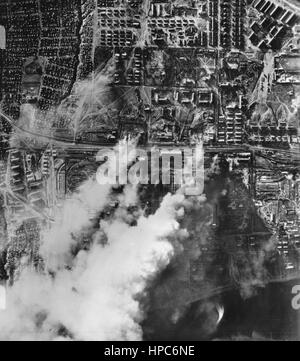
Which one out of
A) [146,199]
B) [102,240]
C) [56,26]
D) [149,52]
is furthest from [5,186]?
[149,52]

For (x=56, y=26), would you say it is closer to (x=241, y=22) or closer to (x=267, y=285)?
(x=241, y=22)

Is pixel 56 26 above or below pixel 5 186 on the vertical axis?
above

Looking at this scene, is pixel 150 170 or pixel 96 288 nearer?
pixel 96 288

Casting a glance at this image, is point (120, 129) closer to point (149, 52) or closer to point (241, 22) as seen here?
point (149, 52)

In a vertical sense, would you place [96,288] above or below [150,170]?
below
